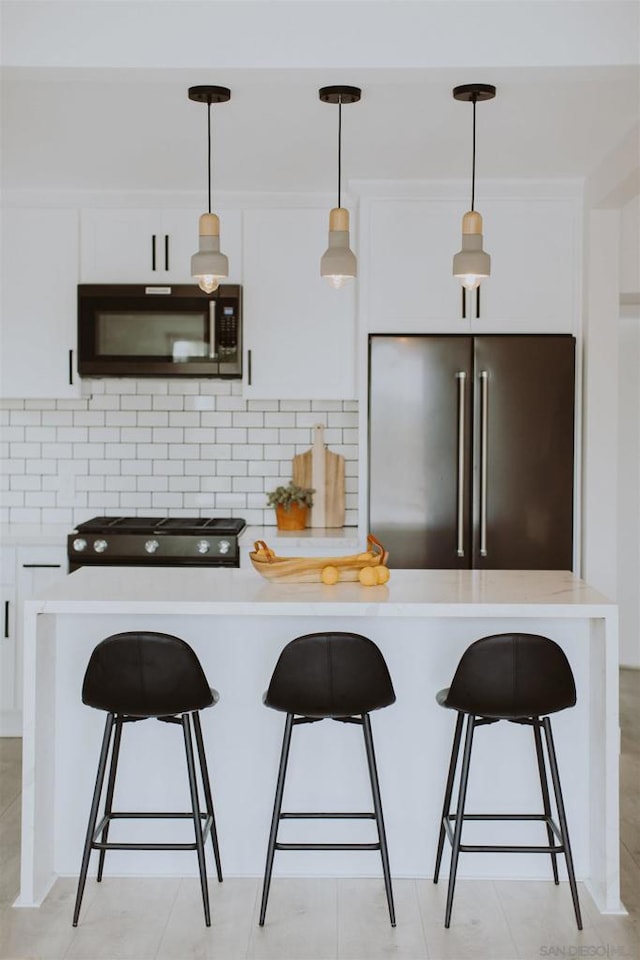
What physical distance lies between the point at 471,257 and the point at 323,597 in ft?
4.22

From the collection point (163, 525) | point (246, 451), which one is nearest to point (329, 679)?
point (163, 525)

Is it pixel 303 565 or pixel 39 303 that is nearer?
pixel 303 565

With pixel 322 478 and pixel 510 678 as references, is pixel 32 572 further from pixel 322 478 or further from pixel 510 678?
pixel 510 678

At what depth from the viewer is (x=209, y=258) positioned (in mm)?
3363

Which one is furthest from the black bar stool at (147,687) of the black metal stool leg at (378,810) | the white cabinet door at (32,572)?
the white cabinet door at (32,572)

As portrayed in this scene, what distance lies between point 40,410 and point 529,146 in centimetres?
285

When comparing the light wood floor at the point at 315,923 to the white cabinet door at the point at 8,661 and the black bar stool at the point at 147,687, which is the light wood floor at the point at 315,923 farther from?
the white cabinet door at the point at 8,661

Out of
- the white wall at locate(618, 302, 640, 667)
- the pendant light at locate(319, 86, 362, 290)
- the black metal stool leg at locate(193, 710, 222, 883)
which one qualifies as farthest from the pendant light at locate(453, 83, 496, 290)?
the white wall at locate(618, 302, 640, 667)

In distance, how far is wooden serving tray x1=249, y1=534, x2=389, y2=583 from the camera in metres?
3.19

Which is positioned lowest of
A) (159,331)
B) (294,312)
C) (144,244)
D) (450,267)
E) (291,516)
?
(291,516)

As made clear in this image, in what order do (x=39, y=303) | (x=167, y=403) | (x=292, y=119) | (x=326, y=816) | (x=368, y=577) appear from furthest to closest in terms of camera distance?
(x=167, y=403), (x=39, y=303), (x=292, y=119), (x=368, y=577), (x=326, y=816)

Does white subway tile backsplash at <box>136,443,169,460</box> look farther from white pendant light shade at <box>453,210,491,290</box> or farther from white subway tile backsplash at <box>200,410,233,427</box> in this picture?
white pendant light shade at <box>453,210,491,290</box>

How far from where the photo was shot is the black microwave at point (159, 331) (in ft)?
15.4

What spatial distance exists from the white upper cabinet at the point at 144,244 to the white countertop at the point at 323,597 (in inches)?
77.8
